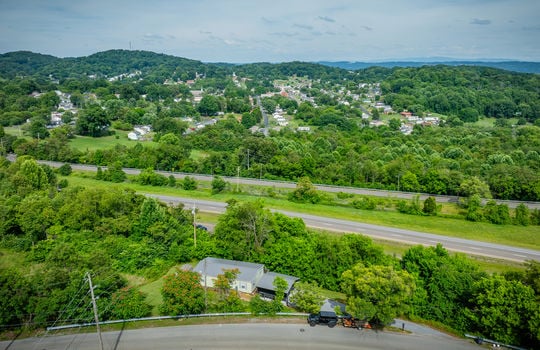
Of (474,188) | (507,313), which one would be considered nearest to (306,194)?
(474,188)

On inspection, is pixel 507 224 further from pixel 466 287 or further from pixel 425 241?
pixel 466 287

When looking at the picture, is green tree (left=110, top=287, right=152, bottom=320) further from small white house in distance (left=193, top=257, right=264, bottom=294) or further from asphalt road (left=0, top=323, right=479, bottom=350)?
small white house in distance (left=193, top=257, right=264, bottom=294)

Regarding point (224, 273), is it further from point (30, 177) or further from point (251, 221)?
point (30, 177)

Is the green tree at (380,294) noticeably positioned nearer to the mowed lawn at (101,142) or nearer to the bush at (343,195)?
the bush at (343,195)

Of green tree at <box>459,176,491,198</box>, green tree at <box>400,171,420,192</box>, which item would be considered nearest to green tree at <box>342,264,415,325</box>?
green tree at <box>459,176,491,198</box>

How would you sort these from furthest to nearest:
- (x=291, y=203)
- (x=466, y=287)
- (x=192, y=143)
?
(x=192, y=143), (x=291, y=203), (x=466, y=287)

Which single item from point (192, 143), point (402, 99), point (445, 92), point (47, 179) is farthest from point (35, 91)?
point (445, 92)

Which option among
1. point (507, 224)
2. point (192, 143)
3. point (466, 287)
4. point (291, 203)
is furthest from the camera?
point (192, 143)
